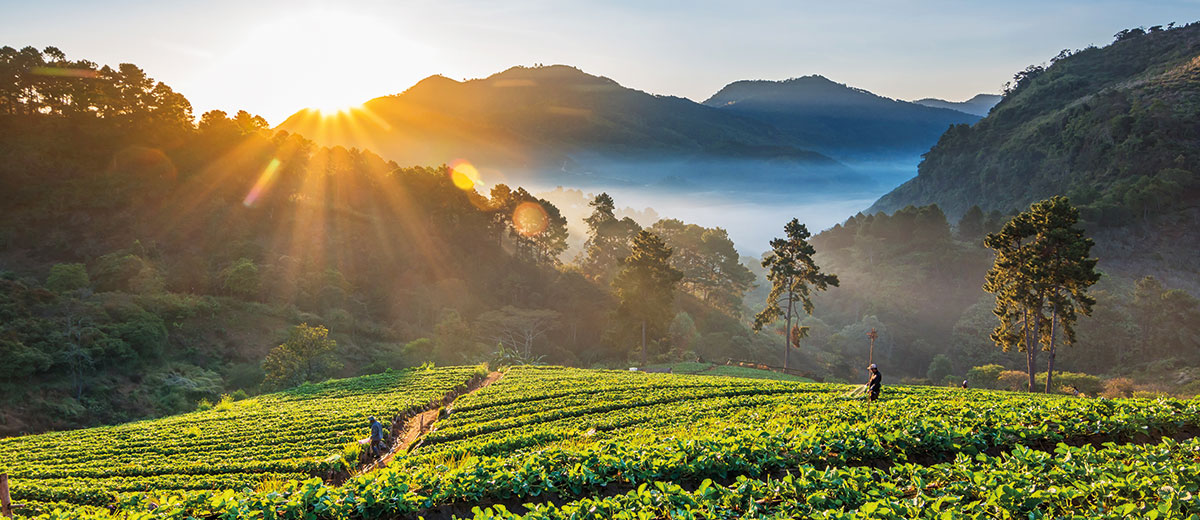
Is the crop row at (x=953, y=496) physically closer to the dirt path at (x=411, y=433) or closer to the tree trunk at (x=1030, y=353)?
the dirt path at (x=411, y=433)

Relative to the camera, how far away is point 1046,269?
40.0 m

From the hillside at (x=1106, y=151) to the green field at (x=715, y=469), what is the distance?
9872cm

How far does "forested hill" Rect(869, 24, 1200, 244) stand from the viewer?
9250 cm

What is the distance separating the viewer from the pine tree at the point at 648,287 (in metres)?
67.0

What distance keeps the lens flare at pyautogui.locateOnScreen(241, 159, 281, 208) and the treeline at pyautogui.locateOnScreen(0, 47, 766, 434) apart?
0.32 metres

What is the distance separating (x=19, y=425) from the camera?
4116 centimetres

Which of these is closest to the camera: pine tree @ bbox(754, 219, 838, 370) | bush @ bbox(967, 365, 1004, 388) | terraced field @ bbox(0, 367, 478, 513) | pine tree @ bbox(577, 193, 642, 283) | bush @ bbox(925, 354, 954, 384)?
terraced field @ bbox(0, 367, 478, 513)

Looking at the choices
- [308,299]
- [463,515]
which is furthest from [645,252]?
[463,515]

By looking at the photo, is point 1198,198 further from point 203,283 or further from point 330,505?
point 203,283

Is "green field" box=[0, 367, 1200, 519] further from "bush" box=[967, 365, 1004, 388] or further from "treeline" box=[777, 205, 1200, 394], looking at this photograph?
"treeline" box=[777, 205, 1200, 394]

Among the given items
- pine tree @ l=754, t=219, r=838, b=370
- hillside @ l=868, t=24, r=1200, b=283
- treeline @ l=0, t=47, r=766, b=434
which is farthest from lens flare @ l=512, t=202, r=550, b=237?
hillside @ l=868, t=24, r=1200, b=283

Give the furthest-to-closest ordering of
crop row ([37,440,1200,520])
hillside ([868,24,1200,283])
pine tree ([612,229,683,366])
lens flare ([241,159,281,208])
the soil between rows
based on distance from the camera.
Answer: hillside ([868,24,1200,283]) → lens flare ([241,159,281,208]) → pine tree ([612,229,683,366]) → the soil between rows → crop row ([37,440,1200,520])

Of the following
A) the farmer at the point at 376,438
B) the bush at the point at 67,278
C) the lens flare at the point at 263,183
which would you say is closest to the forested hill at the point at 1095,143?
the farmer at the point at 376,438

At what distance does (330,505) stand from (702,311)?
83954mm
